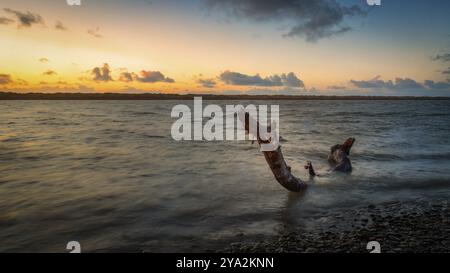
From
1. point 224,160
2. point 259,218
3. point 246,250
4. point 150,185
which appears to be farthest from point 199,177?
point 246,250

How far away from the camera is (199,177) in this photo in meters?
14.0

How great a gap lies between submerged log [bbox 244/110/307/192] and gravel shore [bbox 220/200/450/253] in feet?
7.79

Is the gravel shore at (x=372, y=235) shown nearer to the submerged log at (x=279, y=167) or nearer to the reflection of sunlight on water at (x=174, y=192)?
the reflection of sunlight on water at (x=174, y=192)

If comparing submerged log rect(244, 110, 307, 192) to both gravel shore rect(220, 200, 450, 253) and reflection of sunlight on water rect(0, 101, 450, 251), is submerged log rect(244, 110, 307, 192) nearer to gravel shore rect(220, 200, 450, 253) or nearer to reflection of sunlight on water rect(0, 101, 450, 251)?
reflection of sunlight on water rect(0, 101, 450, 251)

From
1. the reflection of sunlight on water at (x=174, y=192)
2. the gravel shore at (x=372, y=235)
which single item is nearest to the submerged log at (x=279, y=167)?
the reflection of sunlight on water at (x=174, y=192)

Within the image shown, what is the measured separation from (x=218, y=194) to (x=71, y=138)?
21.3m

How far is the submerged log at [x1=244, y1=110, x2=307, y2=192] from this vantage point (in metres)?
9.11

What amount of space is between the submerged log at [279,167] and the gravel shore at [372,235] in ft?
7.79

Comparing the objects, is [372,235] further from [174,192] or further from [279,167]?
[174,192]

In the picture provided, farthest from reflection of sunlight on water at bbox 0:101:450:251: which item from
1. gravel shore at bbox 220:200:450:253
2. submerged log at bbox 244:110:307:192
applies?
gravel shore at bbox 220:200:450:253

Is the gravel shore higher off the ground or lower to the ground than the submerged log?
lower

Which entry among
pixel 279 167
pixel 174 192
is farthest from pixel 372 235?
pixel 174 192

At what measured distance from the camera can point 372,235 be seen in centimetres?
712

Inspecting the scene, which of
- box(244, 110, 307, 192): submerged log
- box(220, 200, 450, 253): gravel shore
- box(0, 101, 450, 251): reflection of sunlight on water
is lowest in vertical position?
box(0, 101, 450, 251): reflection of sunlight on water
